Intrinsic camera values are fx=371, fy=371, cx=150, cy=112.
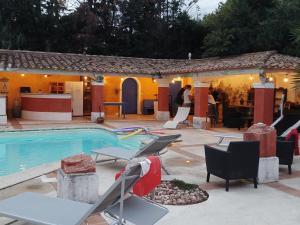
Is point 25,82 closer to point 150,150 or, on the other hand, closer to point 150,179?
point 150,150

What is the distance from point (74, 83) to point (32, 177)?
15.2 m

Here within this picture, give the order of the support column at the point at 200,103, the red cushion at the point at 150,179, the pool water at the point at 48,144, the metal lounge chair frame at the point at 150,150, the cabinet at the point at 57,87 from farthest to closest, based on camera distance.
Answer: the cabinet at the point at 57,87 < the support column at the point at 200,103 < the pool water at the point at 48,144 < the metal lounge chair frame at the point at 150,150 < the red cushion at the point at 150,179

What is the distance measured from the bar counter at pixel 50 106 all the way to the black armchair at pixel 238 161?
46.0 ft

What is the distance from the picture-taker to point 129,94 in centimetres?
2409

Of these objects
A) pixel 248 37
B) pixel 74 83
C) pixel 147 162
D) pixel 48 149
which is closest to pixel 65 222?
pixel 147 162

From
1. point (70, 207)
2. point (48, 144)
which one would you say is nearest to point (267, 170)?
point (70, 207)

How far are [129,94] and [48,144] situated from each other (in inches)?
445

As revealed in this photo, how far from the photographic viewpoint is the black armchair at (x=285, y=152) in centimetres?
813

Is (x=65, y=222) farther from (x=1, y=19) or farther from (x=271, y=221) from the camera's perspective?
(x=1, y=19)

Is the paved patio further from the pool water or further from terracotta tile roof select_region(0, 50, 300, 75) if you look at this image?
terracotta tile roof select_region(0, 50, 300, 75)

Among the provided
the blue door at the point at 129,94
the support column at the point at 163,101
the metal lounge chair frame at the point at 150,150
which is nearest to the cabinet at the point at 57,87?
the blue door at the point at 129,94

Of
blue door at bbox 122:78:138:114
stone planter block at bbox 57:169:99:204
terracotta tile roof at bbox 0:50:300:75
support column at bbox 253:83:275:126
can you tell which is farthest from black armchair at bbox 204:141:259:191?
blue door at bbox 122:78:138:114

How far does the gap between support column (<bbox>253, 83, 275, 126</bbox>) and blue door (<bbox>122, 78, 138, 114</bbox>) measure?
1133 cm

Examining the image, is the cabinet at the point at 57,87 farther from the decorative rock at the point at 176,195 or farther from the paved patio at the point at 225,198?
the decorative rock at the point at 176,195
